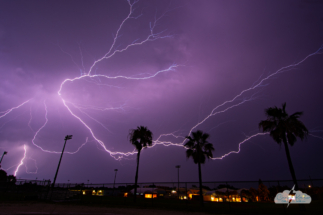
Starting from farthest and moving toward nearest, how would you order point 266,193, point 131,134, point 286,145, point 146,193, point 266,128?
point 146,193 < point 266,193 < point 131,134 < point 266,128 < point 286,145

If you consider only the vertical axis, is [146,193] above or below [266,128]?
below

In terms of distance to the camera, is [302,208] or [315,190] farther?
[315,190]

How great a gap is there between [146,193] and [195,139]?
1833cm

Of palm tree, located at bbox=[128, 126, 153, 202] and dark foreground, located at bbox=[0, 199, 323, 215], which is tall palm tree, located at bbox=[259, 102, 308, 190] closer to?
dark foreground, located at bbox=[0, 199, 323, 215]

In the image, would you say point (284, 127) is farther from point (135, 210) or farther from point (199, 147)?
point (135, 210)

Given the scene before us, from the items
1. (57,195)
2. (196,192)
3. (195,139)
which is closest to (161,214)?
(195,139)

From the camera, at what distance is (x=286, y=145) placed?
39.8 feet

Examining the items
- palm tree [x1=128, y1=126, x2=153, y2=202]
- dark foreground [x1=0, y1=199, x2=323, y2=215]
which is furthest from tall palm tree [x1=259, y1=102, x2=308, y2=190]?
palm tree [x1=128, y1=126, x2=153, y2=202]

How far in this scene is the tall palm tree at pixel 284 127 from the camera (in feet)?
39.3

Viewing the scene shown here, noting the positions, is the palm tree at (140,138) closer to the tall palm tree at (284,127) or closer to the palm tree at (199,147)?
the palm tree at (199,147)

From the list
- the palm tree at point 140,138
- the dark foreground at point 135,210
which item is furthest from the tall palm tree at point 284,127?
the palm tree at point 140,138

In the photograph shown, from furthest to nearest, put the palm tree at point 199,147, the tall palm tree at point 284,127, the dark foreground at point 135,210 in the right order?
the palm tree at point 199,147 < the tall palm tree at point 284,127 < the dark foreground at point 135,210

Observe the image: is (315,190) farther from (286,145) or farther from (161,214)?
(161,214)

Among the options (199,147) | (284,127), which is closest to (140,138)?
(199,147)
